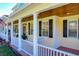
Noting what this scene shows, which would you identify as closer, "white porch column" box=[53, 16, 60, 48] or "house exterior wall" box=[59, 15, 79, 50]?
"house exterior wall" box=[59, 15, 79, 50]

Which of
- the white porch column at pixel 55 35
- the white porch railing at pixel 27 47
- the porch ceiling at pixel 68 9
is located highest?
the porch ceiling at pixel 68 9

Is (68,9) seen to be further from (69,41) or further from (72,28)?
(69,41)

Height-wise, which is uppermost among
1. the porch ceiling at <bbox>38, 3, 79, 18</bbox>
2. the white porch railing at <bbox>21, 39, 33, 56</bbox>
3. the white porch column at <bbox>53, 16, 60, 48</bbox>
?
the porch ceiling at <bbox>38, 3, 79, 18</bbox>

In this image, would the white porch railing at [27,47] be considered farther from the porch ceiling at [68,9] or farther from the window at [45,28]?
the porch ceiling at [68,9]

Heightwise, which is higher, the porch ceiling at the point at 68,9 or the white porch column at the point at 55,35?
the porch ceiling at the point at 68,9

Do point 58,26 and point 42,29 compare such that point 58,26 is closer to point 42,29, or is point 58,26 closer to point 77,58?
point 42,29

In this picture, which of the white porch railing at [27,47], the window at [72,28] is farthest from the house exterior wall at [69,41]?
the white porch railing at [27,47]

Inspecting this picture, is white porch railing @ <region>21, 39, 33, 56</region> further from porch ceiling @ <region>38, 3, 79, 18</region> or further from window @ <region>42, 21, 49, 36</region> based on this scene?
porch ceiling @ <region>38, 3, 79, 18</region>

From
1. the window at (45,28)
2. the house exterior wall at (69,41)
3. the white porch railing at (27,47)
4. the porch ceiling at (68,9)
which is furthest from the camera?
the window at (45,28)

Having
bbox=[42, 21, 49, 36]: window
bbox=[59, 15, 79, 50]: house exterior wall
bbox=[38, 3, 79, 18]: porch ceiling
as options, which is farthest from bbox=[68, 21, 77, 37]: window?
bbox=[42, 21, 49, 36]: window

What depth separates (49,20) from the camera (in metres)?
12.1

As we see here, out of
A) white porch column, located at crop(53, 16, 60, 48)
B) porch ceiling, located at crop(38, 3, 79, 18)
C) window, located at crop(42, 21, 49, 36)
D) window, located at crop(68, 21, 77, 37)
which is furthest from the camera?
window, located at crop(42, 21, 49, 36)

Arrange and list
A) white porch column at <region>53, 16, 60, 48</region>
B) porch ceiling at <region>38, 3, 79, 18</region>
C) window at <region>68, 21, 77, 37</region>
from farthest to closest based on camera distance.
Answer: white porch column at <region>53, 16, 60, 48</region>
window at <region>68, 21, 77, 37</region>
porch ceiling at <region>38, 3, 79, 18</region>

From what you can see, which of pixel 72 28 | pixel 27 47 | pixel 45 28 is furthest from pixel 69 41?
pixel 27 47
